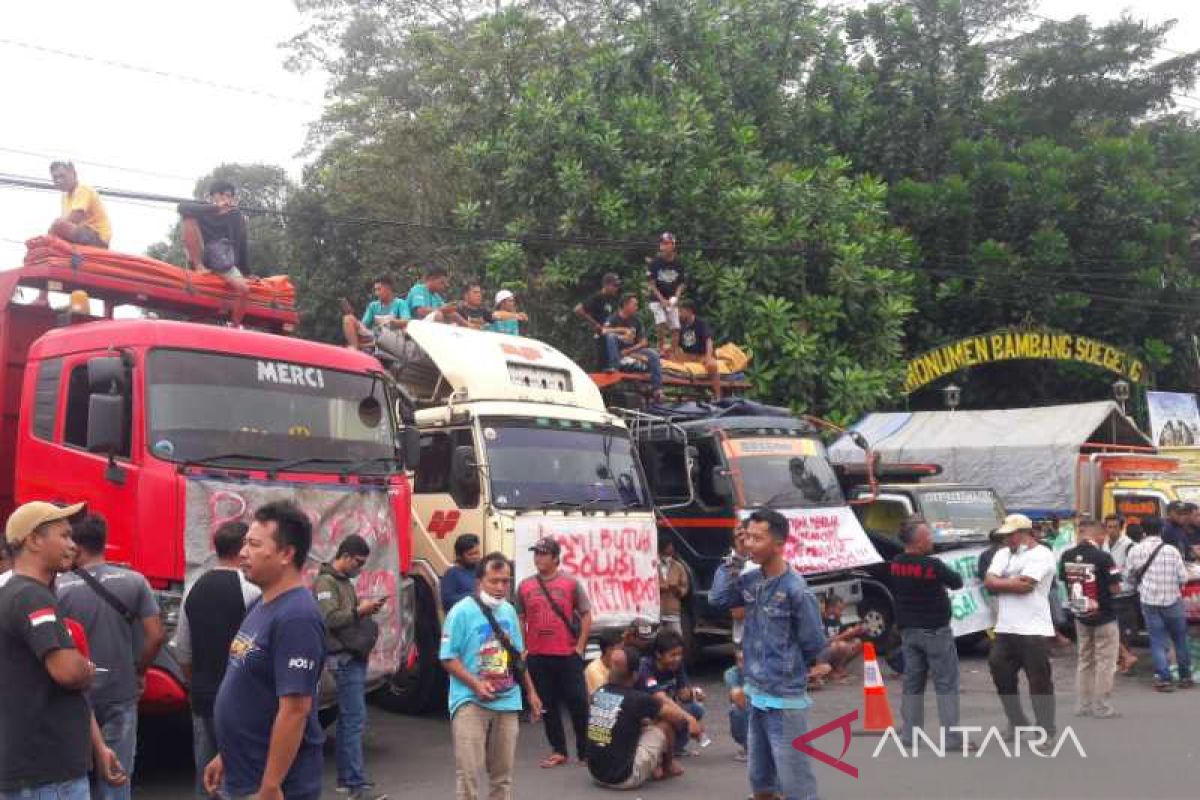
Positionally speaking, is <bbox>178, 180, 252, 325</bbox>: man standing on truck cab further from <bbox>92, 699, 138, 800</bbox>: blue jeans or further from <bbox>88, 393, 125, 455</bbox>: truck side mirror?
<bbox>92, 699, 138, 800</bbox>: blue jeans

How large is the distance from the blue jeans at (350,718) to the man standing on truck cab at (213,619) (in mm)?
1652

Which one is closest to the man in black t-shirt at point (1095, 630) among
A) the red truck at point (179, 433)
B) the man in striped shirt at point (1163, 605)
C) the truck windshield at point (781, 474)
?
the man in striped shirt at point (1163, 605)

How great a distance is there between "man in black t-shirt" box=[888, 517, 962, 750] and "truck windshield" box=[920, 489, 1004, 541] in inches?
245

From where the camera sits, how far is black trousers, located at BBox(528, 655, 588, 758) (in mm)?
8945

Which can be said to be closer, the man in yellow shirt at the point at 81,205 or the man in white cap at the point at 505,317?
the man in yellow shirt at the point at 81,205

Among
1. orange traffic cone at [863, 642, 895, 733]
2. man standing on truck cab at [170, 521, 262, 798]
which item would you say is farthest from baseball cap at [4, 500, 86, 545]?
orange traffic cone at [863, 642, 895, 733]

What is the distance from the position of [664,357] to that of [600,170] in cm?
516

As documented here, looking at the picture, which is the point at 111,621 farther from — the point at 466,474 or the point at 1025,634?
the point at 1025,634

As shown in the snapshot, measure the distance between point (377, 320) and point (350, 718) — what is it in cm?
650

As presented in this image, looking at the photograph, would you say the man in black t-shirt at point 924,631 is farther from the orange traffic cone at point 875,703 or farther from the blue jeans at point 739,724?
the blue jeans at point 739,724

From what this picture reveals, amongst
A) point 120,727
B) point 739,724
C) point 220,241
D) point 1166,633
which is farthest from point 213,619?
point 1166,633

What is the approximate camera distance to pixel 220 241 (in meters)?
10.6

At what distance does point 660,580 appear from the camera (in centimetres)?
1249

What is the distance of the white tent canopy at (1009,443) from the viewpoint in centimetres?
1888
